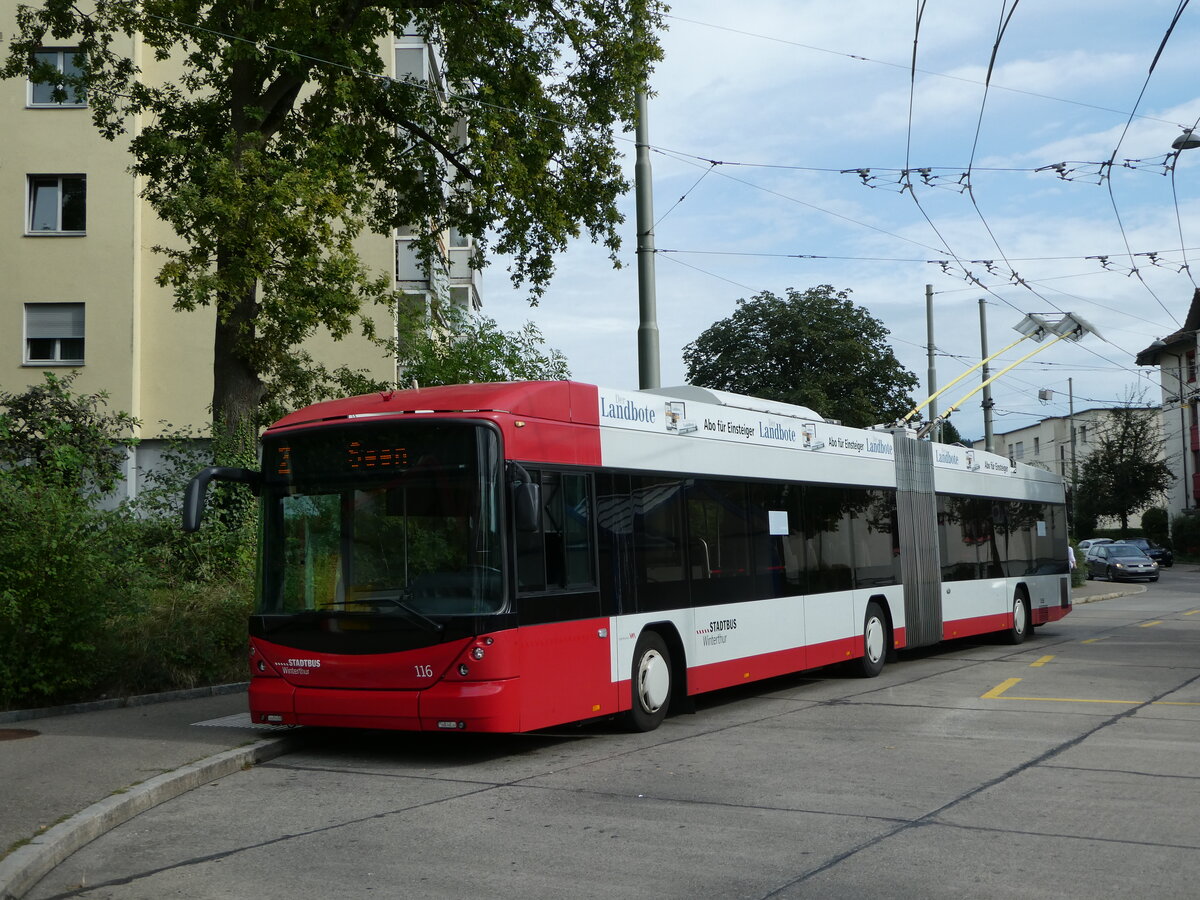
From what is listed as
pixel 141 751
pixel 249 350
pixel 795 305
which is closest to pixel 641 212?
pixel 249 350

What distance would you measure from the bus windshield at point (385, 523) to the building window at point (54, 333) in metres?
23.1

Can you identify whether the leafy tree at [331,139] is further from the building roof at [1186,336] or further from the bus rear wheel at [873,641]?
the building roof at [1186,336]

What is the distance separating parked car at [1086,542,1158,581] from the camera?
48969 mm

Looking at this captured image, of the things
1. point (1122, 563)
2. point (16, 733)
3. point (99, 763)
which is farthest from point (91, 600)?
point (1122, 563)

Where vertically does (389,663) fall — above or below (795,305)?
below

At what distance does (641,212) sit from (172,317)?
57.6 ft

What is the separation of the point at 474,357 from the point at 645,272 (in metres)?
7.59

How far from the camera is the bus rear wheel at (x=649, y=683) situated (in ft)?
36.8

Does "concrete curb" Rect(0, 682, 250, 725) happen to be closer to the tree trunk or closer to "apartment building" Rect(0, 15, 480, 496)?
the tree trunk

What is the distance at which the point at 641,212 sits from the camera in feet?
59.5

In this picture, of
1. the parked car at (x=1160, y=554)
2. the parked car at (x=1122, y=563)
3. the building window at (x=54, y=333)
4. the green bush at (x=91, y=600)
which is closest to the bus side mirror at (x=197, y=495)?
the green bush at (x=91, y=600)

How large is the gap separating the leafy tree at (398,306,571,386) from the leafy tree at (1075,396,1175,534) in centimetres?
5227

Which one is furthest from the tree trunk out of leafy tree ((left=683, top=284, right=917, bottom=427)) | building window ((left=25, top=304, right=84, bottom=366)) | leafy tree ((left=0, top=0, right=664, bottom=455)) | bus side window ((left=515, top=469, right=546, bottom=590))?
leafy tree ((left=683, top=284, right=917, bottom=427))

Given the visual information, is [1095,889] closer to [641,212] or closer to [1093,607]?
[641,212]
